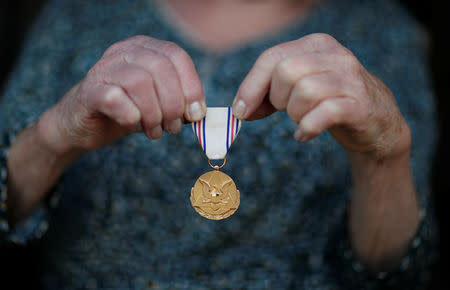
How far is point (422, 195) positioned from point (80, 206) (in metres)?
0.88

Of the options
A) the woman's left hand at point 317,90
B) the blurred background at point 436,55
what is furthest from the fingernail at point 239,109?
the blurred background at point 436,55

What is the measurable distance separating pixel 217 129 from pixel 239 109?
0.22ft

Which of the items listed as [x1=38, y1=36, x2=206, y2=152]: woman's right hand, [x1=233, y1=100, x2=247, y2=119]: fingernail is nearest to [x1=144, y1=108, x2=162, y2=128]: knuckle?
[x1=38, y1=36, x2=206, y2=152]: woman's right hand

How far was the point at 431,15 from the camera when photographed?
1.95 meters

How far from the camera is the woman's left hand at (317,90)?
0.65 metres

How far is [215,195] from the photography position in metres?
0.79

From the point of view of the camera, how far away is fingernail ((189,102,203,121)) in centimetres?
69

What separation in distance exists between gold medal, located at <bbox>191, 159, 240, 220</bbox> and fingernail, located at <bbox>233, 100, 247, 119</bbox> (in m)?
0.15

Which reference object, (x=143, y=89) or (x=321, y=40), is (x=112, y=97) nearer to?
(x=143, y=89)

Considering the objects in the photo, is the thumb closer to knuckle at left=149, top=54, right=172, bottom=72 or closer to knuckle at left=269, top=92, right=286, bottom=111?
knuckle at left=269, top=92, right=286, bottom=111

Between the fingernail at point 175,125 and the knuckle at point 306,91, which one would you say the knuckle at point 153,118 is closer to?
the fingernail at point 175,125

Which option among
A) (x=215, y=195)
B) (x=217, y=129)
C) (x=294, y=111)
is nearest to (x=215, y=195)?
(x=215, y=195)

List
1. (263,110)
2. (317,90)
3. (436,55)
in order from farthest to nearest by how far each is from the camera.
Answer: (436,55) → (263,110) → (317,90)

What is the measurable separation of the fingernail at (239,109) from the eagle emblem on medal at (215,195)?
0.15m
